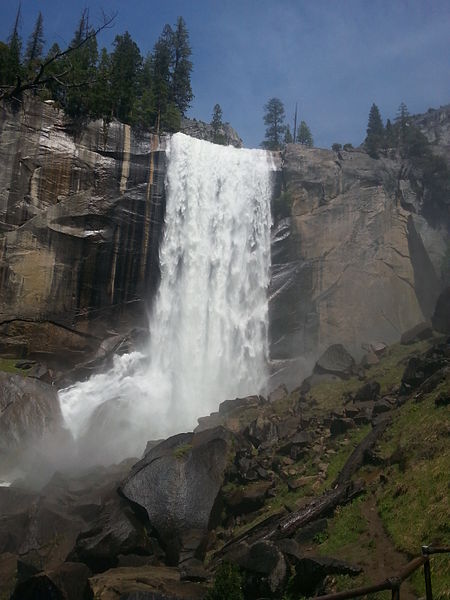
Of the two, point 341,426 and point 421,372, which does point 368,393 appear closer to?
point 421,372

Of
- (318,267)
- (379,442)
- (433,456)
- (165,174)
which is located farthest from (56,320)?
(433,456)

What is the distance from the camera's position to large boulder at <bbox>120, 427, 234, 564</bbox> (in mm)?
14001

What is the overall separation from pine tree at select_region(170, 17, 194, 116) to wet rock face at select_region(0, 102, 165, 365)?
26050mm

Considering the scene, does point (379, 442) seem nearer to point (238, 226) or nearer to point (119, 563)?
point (119, 563)

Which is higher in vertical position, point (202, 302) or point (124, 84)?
point (124, 84)

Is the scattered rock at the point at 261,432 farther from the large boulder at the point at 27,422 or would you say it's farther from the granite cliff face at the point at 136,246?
the granite cliff face at the point at 136,246

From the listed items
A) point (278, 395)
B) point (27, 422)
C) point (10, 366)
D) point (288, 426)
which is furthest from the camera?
point (10, 366)

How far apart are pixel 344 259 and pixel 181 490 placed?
24625 mm

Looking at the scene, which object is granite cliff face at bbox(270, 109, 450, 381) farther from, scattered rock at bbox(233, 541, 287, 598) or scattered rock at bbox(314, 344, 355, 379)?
scattered rock at bbox(233, 541, 287, 598)

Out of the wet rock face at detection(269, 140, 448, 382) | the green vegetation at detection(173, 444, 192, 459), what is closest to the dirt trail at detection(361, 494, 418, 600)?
the green vegetation at detection(173, 444, 192, 459)

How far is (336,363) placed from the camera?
27438 mm

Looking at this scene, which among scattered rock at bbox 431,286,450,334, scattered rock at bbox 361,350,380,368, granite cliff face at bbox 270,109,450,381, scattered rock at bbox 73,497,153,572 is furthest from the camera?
granite cliff face at bbox 270,109,450,381

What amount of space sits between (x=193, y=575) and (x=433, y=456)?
21.2ft

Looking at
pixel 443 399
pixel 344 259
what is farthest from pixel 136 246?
pixel 443 399
